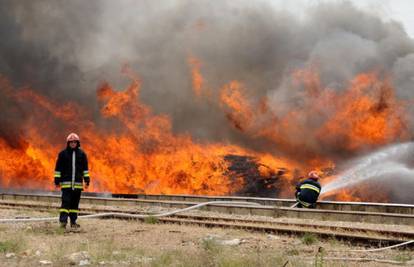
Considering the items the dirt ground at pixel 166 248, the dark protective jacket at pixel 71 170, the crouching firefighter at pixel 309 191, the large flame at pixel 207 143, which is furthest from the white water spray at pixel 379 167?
the dark protective jacket at pixel 71 170

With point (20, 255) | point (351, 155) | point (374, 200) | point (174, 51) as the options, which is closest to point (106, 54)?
point (174, 51)

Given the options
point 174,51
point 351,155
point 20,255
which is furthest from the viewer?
point 174,51

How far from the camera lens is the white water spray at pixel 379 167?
760 inches

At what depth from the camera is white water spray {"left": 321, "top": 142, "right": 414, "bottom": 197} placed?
63.4 ft

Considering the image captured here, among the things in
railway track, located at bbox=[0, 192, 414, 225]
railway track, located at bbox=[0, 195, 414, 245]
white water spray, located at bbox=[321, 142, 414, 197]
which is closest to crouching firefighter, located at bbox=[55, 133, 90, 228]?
railway track, located at bbox=[0, 195, 414, 245]

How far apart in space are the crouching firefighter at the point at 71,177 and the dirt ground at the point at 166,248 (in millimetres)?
367

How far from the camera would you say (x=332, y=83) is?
21.5 m

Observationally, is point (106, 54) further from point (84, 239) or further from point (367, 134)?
point (84, 239)

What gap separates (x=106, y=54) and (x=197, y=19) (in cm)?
506

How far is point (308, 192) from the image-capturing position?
39.5 ft

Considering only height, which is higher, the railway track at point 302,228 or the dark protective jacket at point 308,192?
the dark protective jacket at point 308,192

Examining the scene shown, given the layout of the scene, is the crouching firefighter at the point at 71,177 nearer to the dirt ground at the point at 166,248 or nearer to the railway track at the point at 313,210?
the dirt ground at the point at 166,248

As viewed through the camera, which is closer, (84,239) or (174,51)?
(84,239)

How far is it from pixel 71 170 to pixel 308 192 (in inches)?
230
